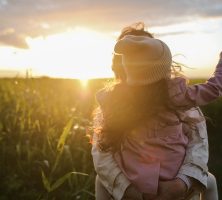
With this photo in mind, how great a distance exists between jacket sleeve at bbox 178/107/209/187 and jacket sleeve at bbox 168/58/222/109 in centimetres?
18

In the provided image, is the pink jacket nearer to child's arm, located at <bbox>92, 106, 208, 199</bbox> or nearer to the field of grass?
child's arm, located at <bbox>92, 106, 208, 199</bbox>

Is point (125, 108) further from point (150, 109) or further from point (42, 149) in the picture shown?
point (42, 149)

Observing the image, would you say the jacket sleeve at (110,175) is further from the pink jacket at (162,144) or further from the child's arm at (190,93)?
the child's arm at (190,93)

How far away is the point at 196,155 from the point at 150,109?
1.23 ft

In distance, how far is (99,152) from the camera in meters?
3.48

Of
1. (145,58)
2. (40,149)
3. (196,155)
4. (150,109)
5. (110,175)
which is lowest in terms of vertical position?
(40,149)

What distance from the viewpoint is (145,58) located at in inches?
130

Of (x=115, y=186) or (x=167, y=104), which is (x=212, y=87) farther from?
(x=115, y=186)

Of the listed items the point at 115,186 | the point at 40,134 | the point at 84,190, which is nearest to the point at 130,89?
the point at 115,186

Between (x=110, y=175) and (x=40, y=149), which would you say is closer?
(x=110, y=175)

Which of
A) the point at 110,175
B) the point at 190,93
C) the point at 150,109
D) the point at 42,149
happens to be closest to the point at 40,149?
the point at 42,149

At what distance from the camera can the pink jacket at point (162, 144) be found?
324 cm

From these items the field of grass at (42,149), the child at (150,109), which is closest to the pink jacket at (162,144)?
the child at (150,109)

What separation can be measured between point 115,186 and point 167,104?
556mm
